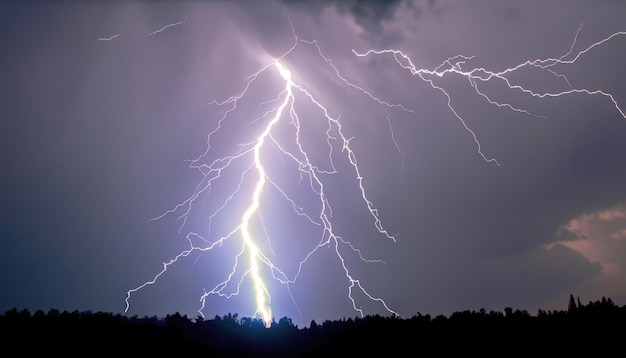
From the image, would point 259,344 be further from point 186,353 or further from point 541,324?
point 541,324

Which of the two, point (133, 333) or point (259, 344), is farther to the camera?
point (259, 344)

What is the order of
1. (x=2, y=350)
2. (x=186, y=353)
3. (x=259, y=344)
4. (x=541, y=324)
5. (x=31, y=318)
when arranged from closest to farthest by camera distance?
1. (x=2, y=350)
2. (x=31, y=318)
3. (x=186, y=353)
4. (x=541, y=324)
5. (x=259, y=344)

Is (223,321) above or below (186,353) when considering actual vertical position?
above

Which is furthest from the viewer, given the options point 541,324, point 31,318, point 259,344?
point 259,344

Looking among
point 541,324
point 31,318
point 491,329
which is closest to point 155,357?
point 31,318

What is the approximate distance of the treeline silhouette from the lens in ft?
46.3

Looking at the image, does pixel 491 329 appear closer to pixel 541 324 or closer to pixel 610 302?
pixel 541 324

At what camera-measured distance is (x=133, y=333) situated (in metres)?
15.2

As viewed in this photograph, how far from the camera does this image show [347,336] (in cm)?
1720

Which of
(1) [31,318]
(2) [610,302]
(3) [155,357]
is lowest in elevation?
(3) [155,357]

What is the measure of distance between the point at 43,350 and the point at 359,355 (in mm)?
9421

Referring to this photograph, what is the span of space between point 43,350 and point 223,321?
687cm

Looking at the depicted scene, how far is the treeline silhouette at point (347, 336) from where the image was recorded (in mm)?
14125

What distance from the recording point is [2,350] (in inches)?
511
